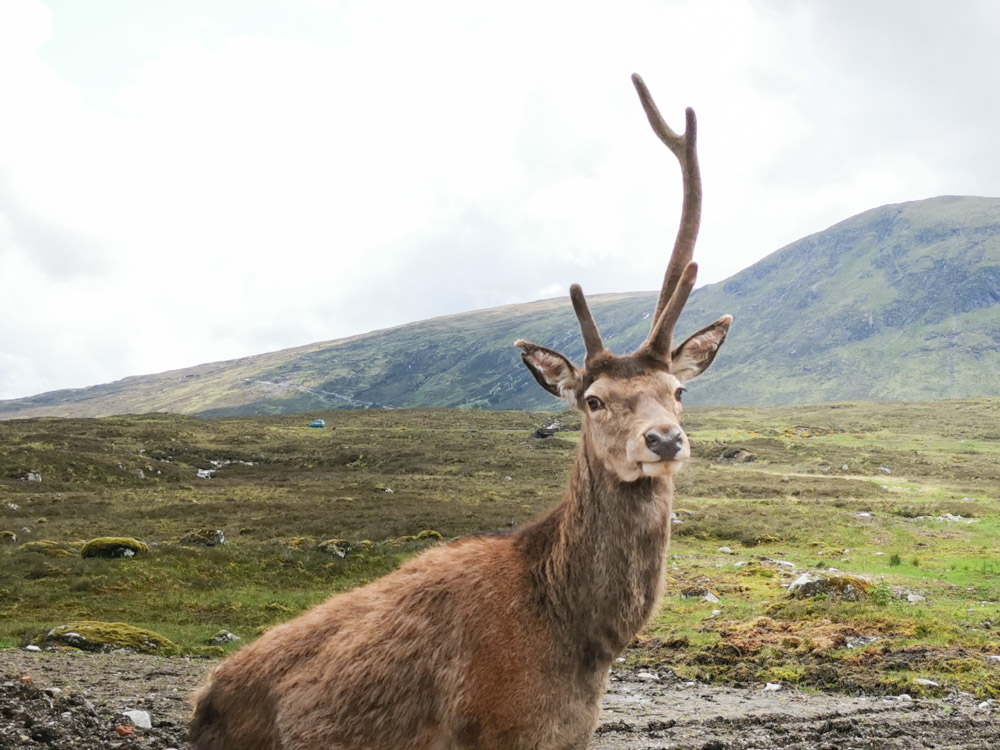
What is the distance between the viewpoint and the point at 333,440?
3632 inches

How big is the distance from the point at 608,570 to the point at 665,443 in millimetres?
1177

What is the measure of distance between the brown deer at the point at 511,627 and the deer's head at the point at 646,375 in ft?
0.05

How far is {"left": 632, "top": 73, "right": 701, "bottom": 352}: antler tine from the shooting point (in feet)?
21.8

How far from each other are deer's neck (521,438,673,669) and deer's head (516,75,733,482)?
0.84 feet

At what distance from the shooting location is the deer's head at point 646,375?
5.09 meters

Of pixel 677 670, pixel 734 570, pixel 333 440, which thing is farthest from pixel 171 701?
pixel 333 440

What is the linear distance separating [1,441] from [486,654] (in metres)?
77.3

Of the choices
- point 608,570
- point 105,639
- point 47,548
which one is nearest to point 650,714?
point 608,570

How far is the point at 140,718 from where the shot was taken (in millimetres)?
9281

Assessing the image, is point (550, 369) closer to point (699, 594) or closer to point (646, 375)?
point (646, 375)

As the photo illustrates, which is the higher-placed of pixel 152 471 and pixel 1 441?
pixel 1 441

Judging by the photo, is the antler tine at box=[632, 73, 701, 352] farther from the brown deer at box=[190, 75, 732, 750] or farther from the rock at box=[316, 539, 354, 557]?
the rock at box=[316, 539, 354, 557]

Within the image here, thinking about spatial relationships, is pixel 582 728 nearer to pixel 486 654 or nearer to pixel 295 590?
pixel 486 654

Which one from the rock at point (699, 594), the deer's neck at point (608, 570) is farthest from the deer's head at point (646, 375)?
the rock at point (699, 594)
